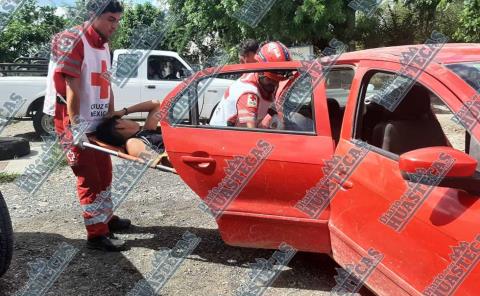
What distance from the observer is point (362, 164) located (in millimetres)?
2586

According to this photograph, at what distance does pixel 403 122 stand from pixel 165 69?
24.9 ft

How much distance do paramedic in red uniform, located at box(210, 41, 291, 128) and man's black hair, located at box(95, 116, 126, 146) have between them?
0.75 m

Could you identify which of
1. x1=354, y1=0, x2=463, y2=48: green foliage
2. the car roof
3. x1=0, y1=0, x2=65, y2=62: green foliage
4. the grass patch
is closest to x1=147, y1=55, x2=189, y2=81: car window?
the grass patch

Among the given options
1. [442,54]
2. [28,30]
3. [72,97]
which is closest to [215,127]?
[72,97]

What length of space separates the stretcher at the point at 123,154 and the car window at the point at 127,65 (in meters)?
6.16

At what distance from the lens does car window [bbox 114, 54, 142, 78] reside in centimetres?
952

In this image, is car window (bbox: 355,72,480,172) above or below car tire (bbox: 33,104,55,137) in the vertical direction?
above

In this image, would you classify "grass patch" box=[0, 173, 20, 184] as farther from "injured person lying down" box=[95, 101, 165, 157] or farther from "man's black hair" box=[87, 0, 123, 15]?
"man's black hair" box=[87, 0, 123, 15]

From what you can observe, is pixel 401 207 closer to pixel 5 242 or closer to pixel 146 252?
pixel 146 252

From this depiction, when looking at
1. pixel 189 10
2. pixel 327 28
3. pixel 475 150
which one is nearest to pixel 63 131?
pixel 475 150

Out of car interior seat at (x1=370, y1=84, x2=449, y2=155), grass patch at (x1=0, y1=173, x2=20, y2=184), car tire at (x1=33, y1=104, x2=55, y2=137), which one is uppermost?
car interior seat at (x1=370, y1=84, x2=449, y2=155)

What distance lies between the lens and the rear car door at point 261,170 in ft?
9.37

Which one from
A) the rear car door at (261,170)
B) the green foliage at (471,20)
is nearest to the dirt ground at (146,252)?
the rear car door at (261,170)

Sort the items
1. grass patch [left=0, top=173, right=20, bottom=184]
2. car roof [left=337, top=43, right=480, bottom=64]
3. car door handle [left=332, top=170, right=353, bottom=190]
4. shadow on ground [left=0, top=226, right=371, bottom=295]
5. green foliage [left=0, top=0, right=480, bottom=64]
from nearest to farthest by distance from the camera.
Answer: car roof [left=337, top=43, right=480, bottom=64]
car door handle [left=332, top=170, right=353, bottom=190]
shadow on ground [left=0, top=226, right=371, bottom=295]
grass patch [left=0, top=173, right=20, bottom=184]
green foliage [left=0, top=0, right=480, bottom=64]
